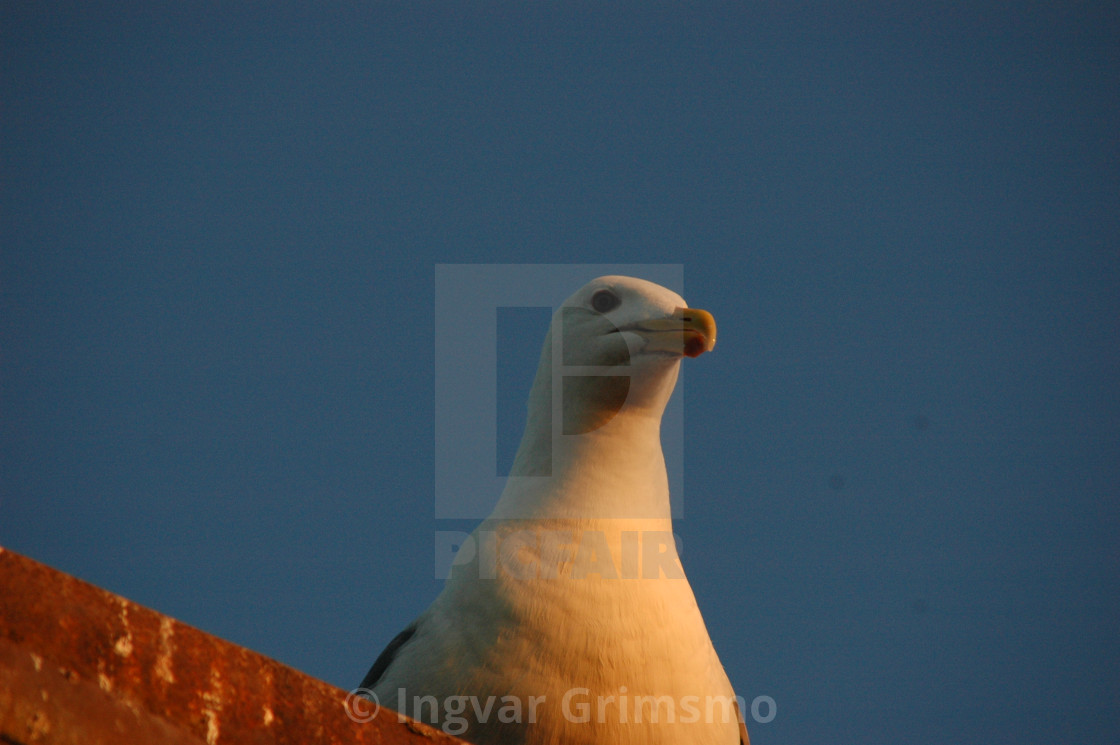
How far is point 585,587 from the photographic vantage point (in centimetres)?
381

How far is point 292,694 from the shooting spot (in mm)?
2146

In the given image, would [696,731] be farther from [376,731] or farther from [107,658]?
[107,658]

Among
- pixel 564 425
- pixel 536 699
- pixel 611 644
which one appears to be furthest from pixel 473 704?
pixel 564 425

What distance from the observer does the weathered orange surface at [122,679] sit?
5.69ft

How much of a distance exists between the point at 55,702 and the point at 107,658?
0.12 m

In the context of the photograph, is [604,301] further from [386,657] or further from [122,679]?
[122,679]

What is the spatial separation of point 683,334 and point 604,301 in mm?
454

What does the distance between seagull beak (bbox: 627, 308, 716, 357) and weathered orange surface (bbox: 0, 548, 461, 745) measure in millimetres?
2569

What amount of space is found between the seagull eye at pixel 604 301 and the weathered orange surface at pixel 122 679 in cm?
274

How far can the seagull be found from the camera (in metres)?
3.66
